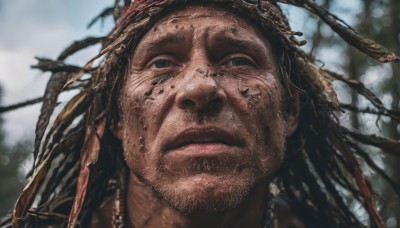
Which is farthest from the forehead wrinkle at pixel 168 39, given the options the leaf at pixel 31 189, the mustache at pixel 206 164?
the leaf at pixel 31 189

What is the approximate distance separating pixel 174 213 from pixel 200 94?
72 cm

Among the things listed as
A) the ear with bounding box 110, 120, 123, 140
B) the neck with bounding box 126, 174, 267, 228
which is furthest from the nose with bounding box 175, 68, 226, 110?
the ear with bounding box 110, 120, 123, 140

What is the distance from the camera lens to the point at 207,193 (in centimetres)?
228

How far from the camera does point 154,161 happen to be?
2.46 metres

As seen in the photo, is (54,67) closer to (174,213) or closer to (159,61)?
(159,61)

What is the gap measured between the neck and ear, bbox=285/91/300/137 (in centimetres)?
38

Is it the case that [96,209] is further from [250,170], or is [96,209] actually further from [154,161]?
[250,170]

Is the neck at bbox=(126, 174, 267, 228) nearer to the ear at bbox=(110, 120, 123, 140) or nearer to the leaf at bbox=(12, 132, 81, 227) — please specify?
the ear at bbox=(110, 120, 123, 140)

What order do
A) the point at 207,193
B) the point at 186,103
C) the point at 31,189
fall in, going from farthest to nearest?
1. the point at 31,189
2. the point at 186,103
3. the point at 207,193

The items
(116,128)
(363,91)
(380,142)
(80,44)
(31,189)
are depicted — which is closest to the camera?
(31,189)

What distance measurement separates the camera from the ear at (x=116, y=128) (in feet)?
9.86

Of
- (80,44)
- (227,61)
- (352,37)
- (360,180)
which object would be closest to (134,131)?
(227,61)

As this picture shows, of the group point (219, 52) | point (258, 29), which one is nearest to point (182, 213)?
point (219, 52)

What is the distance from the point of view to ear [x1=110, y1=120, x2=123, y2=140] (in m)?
3.01
